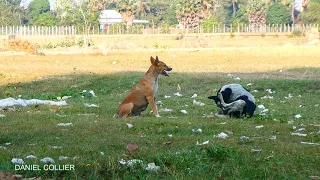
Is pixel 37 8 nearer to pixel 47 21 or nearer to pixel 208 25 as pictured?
pixel 47 21

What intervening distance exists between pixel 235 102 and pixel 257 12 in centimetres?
10579

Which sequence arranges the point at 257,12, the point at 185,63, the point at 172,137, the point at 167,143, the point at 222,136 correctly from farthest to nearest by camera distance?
the point at 257,12 < the point at 185,63 < the point at 222,136 < the point at 172,137 < the point at 167,143

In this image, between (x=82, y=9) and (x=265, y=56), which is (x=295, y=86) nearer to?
(x=265, y=56)

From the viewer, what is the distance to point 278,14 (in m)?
120

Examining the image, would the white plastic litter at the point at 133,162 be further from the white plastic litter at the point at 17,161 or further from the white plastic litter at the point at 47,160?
the white plastic litter at the point at 17,161

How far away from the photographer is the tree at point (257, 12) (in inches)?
4508

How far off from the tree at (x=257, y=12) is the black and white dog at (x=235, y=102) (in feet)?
335

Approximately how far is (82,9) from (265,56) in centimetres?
2757

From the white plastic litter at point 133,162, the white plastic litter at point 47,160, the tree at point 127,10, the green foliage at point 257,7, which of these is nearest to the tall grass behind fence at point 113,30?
the green foliage at point 257,7

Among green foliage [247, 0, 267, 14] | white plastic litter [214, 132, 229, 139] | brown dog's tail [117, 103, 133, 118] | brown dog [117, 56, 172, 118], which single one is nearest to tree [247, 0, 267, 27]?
green foliage [247, 0, 267, 14]

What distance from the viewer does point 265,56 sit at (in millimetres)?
38938

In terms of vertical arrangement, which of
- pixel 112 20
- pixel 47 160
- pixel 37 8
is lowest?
pixel 47 160

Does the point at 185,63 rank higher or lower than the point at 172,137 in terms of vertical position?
lower

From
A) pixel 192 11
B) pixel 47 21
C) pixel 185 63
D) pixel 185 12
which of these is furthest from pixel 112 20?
pixel 185 63
